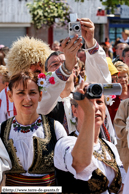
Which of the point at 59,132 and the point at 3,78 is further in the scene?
the point at 3,78

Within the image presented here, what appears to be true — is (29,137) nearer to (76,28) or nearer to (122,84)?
(76,28)

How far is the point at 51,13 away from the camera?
37.5 feet

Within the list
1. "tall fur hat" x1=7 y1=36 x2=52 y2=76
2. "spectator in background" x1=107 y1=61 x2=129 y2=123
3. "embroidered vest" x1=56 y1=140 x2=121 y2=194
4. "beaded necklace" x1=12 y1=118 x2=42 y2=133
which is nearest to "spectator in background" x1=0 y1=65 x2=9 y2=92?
"tall fur hat" x1=7 y1=36 x2=52 y2=76

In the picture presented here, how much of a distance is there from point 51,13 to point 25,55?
8022mm

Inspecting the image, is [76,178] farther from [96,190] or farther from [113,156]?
[113,156]

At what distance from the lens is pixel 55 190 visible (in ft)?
6.09

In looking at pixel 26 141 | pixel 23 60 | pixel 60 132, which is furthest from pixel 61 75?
pixel 23 60

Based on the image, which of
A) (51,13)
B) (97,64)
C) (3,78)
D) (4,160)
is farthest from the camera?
(51,13)

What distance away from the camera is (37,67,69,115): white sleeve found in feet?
10.1

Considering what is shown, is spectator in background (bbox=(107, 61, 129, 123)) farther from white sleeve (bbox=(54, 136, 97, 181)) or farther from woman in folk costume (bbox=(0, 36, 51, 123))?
white sleeve (bbox=(54, 136, 97, 181))

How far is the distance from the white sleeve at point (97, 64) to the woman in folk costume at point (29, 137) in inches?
21.8

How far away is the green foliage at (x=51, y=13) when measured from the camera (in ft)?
37.6

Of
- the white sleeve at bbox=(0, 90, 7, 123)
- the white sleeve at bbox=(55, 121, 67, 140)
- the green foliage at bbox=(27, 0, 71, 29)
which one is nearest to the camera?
the white sleeve at bbox=(55, 121, 67, 140)

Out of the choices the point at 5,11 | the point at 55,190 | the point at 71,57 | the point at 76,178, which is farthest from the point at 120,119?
the point at 5,11
